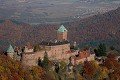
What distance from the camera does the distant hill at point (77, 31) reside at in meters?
112

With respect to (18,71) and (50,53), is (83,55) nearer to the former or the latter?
(50,53)

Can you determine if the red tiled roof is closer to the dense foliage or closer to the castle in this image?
the castle

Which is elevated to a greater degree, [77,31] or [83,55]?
[77,31]

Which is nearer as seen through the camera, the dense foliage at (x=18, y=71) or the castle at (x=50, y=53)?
the dense foliage at (x=18, y=71)

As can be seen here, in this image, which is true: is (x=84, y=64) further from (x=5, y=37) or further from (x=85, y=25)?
(x=85, y=25)

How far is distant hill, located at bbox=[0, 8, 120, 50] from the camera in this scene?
11159cm

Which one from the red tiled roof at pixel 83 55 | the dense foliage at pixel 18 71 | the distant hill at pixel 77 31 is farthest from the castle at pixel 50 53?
the distant hill at pixel 77 31

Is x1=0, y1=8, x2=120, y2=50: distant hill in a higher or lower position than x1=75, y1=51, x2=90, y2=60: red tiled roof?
higher

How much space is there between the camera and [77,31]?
126938 mm

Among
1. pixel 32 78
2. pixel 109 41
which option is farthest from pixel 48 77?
pixel 109 41

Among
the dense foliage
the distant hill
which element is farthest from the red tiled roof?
the distant hill

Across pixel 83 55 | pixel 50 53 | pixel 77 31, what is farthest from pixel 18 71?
pixel 77 31

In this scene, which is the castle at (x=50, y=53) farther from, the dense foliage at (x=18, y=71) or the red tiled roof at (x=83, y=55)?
Result: the dense foliage at (x=18, y=71)

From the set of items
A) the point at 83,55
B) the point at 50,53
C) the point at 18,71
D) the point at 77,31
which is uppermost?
the point at 77,31
